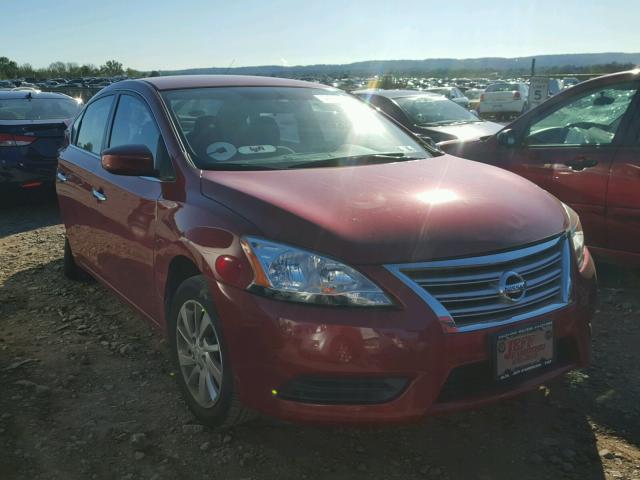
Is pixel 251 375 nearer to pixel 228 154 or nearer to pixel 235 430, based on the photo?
pixel 235 430

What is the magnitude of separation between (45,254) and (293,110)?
3.57m

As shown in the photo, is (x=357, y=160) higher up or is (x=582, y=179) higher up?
(x=357, y=160)

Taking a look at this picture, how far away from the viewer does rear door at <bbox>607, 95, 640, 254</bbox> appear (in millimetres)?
4320

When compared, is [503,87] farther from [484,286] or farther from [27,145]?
[484,286]

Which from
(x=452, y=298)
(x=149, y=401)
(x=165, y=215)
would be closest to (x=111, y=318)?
(x=149, y=401)

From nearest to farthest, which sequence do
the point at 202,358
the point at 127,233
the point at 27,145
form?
the point at 202,358 < the point at 127,233 < the point at 27,145

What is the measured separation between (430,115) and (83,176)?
20.9ft

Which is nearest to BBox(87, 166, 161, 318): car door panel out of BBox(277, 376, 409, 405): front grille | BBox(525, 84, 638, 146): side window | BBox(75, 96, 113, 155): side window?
BBox(75, 96, 113, 155): side window

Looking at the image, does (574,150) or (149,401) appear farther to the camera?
(574,150)

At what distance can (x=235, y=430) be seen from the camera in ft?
9.64

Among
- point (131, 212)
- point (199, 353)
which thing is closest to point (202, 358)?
point (199, 353)

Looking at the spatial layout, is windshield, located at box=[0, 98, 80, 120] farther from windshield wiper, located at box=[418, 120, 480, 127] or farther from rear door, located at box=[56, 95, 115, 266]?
windshield wiper, located at box=[418, 120, 480, 127]

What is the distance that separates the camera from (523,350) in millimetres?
2482

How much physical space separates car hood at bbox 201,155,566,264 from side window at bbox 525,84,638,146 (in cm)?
184
